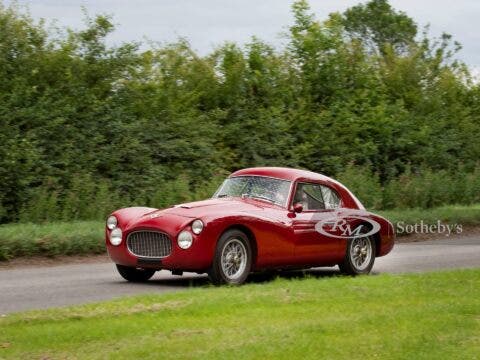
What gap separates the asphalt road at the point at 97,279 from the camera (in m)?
12.7

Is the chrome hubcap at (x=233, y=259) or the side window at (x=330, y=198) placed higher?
the side window at (x=330, y=198)

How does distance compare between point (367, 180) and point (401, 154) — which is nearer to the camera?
point (367, 180)

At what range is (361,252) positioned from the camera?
16094 mm

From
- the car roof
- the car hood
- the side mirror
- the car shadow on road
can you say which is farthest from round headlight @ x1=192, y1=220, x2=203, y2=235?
the car roof

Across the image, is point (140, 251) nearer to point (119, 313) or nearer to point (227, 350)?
point (119, 313)

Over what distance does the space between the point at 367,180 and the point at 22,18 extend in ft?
36.0

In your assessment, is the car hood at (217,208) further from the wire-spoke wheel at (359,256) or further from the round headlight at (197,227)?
the wire-spoke wheel at (359,256)

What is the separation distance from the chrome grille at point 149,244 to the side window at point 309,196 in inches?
90.7

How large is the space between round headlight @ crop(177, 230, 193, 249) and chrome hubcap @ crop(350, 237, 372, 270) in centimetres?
330

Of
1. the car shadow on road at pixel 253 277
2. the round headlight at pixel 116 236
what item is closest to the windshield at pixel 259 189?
the car shadow on road at pixel 253 277

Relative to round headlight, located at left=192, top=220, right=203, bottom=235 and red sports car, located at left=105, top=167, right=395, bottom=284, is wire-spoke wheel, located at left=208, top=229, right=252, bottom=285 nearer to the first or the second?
red sports car, located at left=105, top=167, right=395, bottom=284

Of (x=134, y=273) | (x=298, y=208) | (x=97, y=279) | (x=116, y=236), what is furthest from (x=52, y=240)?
(x=298, y=208)

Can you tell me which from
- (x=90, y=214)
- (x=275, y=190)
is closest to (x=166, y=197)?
(x=90, y=214)

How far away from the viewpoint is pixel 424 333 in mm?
9430
